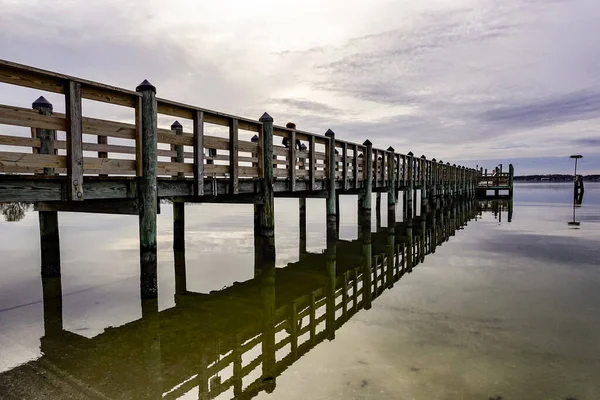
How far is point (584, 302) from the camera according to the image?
7695mm

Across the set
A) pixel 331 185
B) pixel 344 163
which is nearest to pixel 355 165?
pixel 344 163

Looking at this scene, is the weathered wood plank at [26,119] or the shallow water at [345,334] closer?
the shallow water at [345,334]

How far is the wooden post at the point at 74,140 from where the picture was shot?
618 centimetres

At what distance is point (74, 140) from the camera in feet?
20.4

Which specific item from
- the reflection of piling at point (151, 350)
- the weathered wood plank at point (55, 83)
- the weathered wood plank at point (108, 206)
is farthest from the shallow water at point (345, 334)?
the weathered wood plank at point (55, 83)

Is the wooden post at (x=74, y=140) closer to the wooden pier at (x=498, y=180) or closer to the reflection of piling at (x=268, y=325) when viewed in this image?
the reflection of piling at (x=268, y=325)

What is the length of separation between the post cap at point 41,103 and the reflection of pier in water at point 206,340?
13.3 feet

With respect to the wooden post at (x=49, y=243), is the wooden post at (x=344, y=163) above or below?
above

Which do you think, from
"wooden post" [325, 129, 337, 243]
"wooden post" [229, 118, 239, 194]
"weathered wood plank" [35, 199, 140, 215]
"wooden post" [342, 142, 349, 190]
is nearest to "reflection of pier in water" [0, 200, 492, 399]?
"weathered wood plank" [35, 199, 140, 215]

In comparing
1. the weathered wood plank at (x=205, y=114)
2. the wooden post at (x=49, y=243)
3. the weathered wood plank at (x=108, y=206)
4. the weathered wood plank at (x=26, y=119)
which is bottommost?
the wooden post at (x=49, y=243)

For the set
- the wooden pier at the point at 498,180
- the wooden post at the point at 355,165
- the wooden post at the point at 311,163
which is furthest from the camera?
the wooden pier at the point at 498,180

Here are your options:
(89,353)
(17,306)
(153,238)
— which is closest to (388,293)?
(153,238)

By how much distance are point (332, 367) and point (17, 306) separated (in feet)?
21.0

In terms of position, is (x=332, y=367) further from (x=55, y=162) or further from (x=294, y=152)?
(x=294, y=152)
